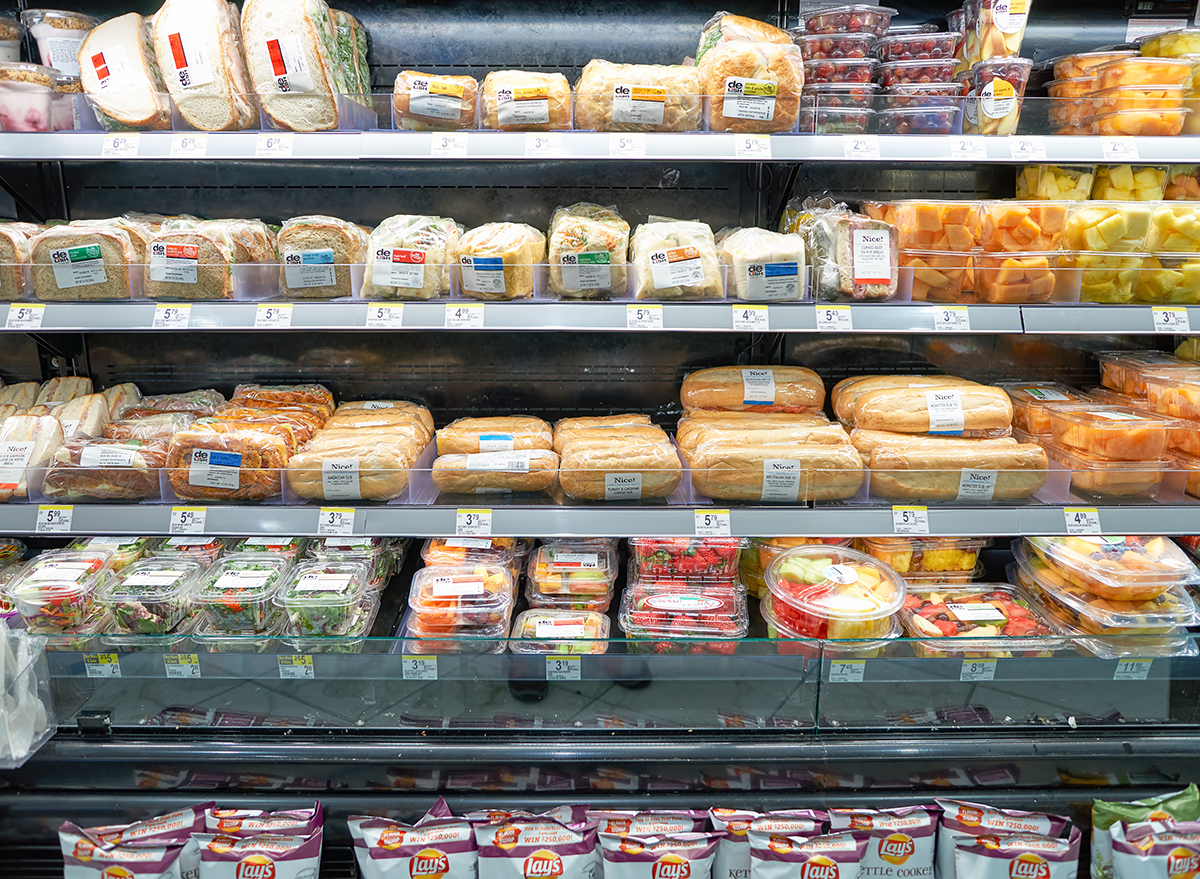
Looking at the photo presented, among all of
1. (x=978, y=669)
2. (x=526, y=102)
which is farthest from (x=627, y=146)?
(x=978, y=669)

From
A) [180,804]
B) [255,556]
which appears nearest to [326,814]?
[180,804]

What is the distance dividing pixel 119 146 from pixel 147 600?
41.4 inches

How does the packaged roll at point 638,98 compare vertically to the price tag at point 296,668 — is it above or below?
above

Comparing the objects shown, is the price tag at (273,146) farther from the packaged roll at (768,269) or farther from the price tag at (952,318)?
the price tag at (952,318)

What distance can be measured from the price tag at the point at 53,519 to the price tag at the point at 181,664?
404 mm

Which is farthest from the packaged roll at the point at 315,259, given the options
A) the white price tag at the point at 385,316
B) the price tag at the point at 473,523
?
the price tag at the point at 473,523

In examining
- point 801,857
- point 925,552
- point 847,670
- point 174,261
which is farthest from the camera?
point 925,552

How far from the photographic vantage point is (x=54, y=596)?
1811 millimetres

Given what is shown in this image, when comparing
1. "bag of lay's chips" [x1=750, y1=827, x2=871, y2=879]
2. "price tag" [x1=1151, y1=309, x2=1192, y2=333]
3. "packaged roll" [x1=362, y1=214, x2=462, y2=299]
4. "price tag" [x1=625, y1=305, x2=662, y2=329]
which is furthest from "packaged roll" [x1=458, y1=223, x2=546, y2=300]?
"price tag" [x1=1151, y1=309, x2=1192, y2=333]

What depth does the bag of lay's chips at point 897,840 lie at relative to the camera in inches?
65.6

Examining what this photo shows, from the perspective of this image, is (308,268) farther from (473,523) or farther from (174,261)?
(473,523)

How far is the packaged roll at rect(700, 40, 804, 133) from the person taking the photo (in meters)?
1.78

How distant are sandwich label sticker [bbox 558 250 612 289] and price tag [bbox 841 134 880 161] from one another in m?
0.60

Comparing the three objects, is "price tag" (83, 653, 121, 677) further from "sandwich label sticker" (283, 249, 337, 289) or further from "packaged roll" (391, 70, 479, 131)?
A: "packaged roll" (391, 70, 479, 131)
